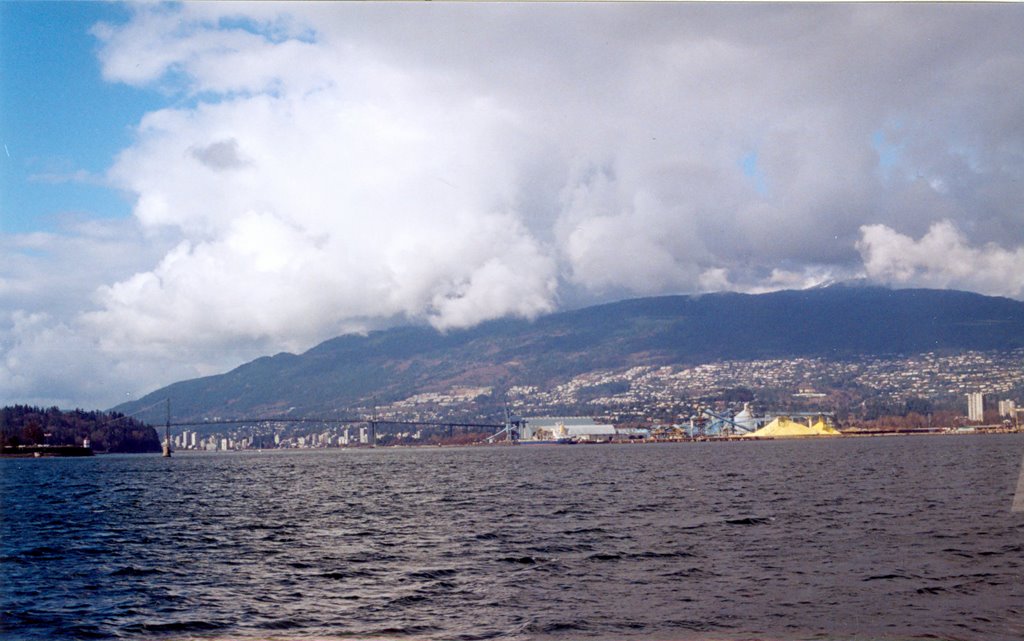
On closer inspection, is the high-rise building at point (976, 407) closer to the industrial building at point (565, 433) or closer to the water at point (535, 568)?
the industrial building at point (565, 433)

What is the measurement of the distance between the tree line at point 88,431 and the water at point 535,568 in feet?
387

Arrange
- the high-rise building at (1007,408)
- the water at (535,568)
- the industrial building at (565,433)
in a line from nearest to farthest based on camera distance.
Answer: the water at (535,568)
the high-rise building at (1007,408)
the industrial building at (565,433)

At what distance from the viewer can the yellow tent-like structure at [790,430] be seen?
16700 centimetres

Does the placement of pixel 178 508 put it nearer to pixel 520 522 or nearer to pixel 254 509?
pixel 254 509

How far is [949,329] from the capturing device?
187125 mm

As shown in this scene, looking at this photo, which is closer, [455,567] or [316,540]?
[455,567]

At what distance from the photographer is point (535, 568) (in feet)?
63.1

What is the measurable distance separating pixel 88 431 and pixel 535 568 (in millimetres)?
155433

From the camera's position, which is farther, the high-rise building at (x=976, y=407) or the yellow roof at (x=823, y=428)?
the yellow roof at (x=823, y=428)

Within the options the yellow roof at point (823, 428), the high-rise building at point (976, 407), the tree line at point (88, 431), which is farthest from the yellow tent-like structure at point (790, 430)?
the tree line at point (88, 431)

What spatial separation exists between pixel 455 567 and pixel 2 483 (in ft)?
177

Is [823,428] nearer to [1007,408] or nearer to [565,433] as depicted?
[1007,408]

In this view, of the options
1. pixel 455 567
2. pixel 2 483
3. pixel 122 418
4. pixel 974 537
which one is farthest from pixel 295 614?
pixel 122 418

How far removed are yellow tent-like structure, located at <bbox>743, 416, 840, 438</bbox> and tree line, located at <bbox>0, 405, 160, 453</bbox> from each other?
109362 millimetres
